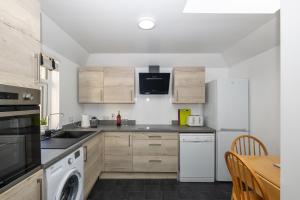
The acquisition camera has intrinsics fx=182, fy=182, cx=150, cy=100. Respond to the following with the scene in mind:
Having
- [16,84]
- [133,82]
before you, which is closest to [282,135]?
[16,84]

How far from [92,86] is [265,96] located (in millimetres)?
2831

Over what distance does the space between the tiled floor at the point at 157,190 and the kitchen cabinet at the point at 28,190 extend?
1.40 m

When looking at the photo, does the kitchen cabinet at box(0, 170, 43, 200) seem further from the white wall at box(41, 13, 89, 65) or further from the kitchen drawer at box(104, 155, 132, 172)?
the kitchen drawer at box(104, 155, 132, 172)

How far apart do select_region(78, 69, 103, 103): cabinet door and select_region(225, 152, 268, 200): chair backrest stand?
2510 mm

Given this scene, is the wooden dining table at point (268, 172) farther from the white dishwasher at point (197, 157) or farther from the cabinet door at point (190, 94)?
the cabinet door at point (190, 94)

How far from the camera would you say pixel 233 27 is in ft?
7.65

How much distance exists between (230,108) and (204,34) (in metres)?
1.23

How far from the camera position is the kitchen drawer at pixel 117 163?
3018 mm

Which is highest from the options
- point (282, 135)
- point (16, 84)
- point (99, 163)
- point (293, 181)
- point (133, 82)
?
point (133, 82)

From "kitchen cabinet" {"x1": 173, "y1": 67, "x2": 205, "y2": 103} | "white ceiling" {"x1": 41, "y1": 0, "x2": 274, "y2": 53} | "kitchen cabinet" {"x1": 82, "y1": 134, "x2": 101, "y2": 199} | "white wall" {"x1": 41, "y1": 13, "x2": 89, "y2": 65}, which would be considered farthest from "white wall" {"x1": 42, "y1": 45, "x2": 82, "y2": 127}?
"kitchen cabinet" {"x1": 173, "y1": 67, "x2": 205, "y2": 103}

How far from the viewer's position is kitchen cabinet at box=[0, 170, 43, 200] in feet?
3.24

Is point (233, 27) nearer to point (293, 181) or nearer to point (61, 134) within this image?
point (293, 181)

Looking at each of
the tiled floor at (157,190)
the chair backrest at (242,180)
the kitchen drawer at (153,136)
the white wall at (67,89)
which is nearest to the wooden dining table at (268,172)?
the chair backrest at (242,180)

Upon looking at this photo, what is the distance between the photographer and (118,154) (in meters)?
3.03
